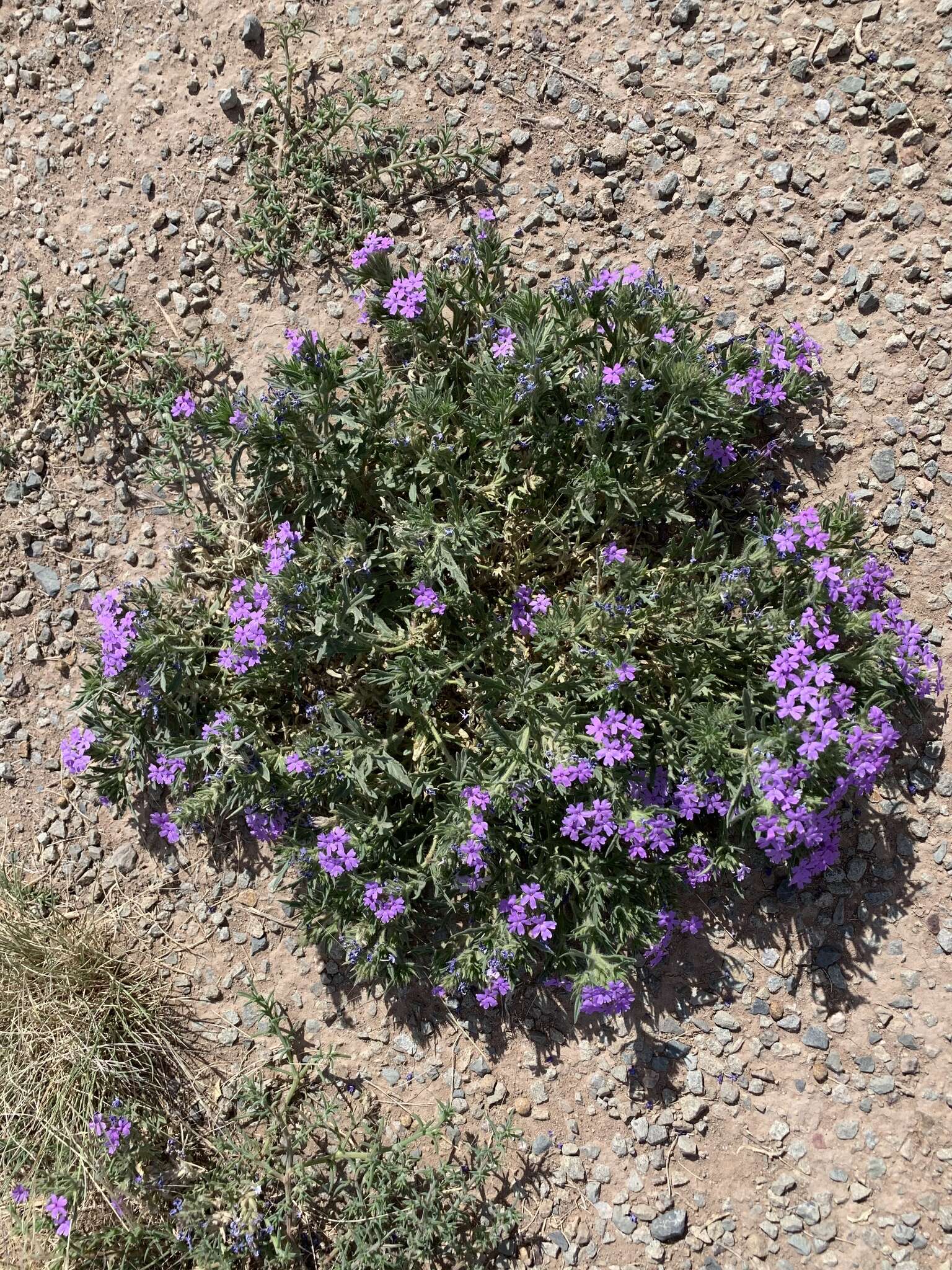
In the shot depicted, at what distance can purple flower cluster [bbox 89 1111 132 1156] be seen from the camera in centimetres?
448

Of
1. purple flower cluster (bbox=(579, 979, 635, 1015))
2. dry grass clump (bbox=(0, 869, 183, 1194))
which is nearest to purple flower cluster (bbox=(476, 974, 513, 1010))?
purple flower cluster (bbox=(579, 979, 635, 1015))

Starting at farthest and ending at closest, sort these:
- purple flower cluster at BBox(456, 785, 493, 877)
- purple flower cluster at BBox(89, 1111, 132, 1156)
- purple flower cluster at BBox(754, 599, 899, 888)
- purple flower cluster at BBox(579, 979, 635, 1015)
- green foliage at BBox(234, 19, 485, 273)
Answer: green foliage at BBox(234, 19, 485, 273)
purple flower cluster at BBox(89, 1111, 132, 1156)
purple flower cluster at BBox(579, 979, 635, 1015)
purple flower cluster at BBox(456, 785, 493, 877)
purple flower cluster at BBox(754, 599, 899, 888)

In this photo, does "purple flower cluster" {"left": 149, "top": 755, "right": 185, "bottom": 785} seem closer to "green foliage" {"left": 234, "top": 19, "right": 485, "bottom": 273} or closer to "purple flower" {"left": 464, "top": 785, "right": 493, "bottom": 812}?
"purple flower" {"left": 464, "top": 785, "right": 493, "bottom": 812}

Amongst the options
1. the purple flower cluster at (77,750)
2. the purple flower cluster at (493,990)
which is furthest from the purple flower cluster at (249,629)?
the purple flower cluster at (493,990)

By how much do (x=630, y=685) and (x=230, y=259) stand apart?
129 inches

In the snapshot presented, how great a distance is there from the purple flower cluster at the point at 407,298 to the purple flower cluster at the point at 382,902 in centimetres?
262

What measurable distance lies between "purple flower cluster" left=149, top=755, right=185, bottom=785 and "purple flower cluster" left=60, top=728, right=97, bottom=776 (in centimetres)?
38

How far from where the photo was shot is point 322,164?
4.89 m

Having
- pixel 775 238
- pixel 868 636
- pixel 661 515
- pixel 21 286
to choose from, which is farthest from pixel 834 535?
pixel 21 286

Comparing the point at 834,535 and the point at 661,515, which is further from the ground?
the point at 661,515

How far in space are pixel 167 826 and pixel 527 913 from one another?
190 centimetres

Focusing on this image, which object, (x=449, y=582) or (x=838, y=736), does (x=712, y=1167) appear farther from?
(x=449, y=582)

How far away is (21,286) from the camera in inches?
204

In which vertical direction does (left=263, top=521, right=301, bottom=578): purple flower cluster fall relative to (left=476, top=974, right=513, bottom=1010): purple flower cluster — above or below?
above
